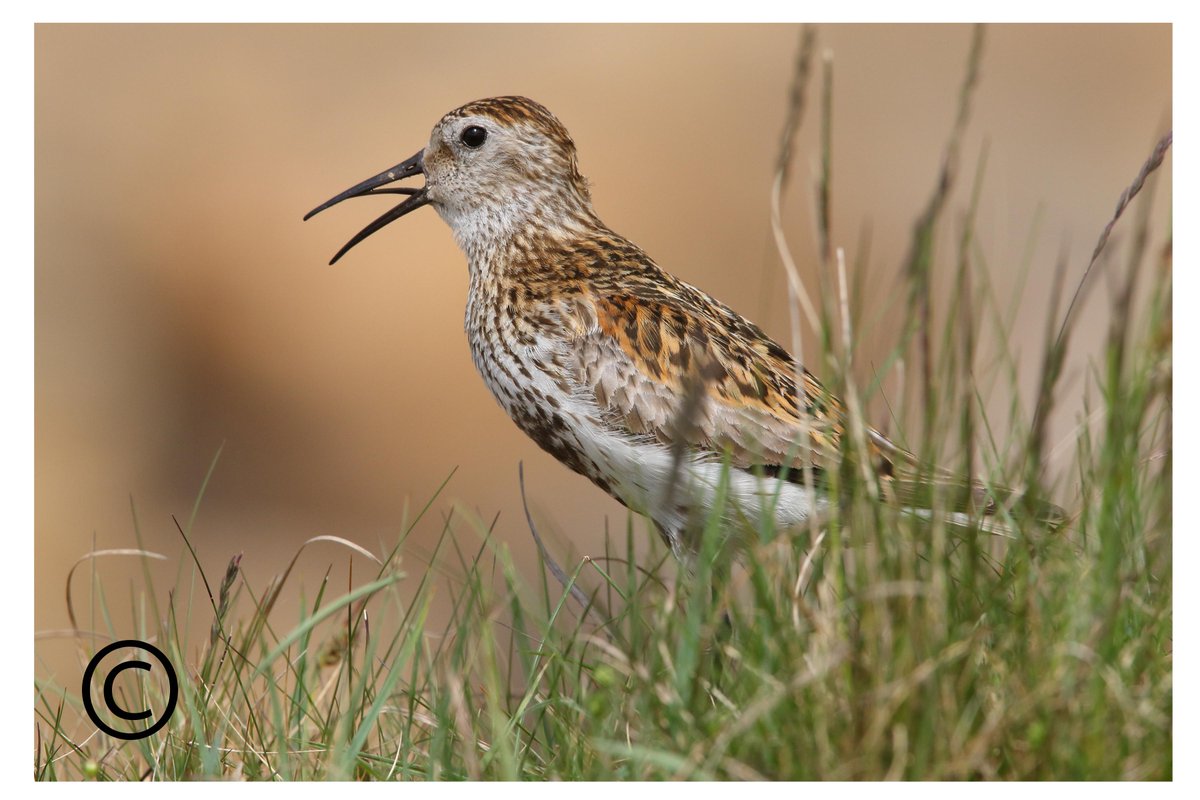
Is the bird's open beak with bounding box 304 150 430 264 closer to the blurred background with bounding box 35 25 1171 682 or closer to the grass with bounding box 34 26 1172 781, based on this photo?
the blurred background with bounding box 35 25 1171 682

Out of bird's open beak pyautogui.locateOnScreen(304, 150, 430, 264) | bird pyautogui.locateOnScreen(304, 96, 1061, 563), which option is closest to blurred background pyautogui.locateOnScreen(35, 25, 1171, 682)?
bird pyautogui.locateOnScreen(304, 96, 1061, 563)

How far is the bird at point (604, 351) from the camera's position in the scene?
13.1 ft

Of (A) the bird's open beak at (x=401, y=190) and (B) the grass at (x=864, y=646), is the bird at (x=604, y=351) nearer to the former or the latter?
(A) the bird's open beak at (x=401, y=190)

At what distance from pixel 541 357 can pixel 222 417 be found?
627cm

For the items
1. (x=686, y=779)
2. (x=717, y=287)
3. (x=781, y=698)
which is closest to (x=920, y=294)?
(x=781, y=698)

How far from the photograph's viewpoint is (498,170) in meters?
4.90

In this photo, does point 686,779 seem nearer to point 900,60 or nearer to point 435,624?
point 900,60

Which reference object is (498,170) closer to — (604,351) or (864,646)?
(604,351)

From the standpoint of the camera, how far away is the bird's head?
16.0 ft

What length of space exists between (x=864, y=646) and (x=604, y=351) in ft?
6.07

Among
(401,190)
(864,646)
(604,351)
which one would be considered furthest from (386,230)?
(864,646)

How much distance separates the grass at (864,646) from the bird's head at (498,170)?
72.6 inches

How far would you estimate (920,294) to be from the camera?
284 cm

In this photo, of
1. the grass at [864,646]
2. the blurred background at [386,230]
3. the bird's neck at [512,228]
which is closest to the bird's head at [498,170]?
the bird's neck at [512,228]
